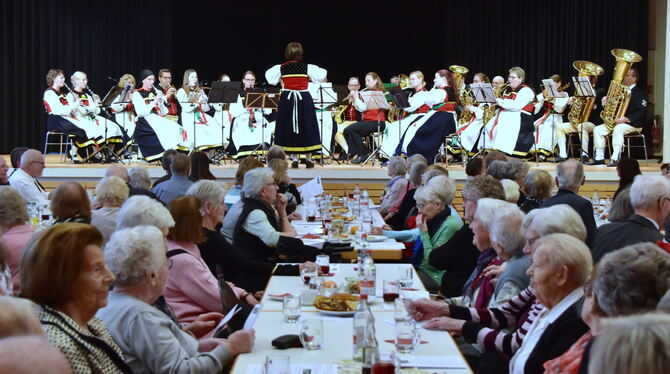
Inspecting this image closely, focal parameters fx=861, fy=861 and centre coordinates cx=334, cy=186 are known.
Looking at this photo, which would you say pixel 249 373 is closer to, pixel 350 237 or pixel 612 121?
pixel 350 237

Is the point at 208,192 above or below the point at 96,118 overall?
below

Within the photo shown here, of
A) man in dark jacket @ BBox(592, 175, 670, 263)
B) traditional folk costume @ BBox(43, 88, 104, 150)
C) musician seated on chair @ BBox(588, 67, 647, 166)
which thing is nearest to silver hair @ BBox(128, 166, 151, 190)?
man in dark jacket @ BBox(592, 175, 670, 263)

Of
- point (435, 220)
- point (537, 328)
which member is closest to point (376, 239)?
point (435, 220)

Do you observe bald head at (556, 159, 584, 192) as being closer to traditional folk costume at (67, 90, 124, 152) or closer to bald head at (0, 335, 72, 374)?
bald head at (0, 335, 72, 374)

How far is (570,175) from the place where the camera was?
19.7ft

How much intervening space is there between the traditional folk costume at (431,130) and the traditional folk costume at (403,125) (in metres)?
0.06

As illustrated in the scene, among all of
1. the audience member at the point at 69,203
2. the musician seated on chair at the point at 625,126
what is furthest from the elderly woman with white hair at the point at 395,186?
the musician seated on chair at the point at 625,126

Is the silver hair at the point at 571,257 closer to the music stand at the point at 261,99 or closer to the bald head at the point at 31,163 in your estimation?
the bald head at the point at 31,163

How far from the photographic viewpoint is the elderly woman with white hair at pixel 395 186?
8.30m

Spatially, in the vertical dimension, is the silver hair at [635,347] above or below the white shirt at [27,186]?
above

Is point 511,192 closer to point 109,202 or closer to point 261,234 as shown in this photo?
point 261,234

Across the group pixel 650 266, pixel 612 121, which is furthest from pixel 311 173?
pixel 650 266

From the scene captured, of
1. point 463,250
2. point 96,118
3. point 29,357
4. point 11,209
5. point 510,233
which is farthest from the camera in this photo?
point 96,118

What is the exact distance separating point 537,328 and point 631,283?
3.11 ft
